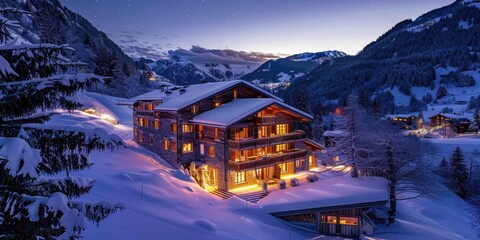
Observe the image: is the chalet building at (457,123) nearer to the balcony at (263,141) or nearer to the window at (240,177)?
the balcony at (263,141)

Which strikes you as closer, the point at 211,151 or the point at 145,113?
the point at 211,151

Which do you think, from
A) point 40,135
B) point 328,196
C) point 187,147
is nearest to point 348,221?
point 328,196

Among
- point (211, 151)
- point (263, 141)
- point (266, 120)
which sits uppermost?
point (266, 120)

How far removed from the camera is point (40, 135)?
18.5 feet

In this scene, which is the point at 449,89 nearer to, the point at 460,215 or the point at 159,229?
the point at 460,215

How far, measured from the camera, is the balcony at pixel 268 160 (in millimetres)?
31078

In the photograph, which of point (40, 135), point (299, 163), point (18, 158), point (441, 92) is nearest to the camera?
point (18, 158)

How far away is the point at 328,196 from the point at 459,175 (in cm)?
4274

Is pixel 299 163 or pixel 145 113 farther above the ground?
pixel 145 113

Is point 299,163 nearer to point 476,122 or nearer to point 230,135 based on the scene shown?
point 230,135

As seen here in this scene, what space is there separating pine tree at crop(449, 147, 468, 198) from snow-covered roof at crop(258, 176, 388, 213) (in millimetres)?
33000

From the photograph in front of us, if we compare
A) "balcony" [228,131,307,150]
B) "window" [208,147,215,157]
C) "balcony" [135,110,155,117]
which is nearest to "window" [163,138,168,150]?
"balcony" [135,110,155,117]

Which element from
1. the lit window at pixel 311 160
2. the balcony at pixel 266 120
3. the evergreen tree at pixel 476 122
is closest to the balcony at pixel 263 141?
the balcony at pixel 266 120

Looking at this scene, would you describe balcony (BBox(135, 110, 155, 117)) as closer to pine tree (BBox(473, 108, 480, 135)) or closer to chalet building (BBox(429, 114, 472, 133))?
chalet building (BBox(429, 114, 472, 133))
